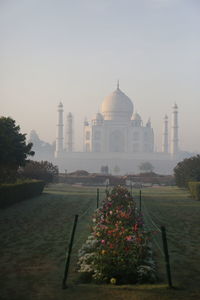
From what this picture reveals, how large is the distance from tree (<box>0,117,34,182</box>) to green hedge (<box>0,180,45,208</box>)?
5.43 feet

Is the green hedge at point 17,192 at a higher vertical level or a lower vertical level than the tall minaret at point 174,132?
lower

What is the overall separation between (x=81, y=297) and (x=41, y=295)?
1.99ft

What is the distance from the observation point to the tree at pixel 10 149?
22875 mm

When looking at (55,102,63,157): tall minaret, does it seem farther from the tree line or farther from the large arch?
the tree line

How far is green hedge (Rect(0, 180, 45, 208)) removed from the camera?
18.0 metres

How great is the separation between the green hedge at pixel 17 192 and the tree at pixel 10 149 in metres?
1.66

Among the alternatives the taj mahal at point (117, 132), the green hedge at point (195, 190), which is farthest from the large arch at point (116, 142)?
the green hedge at point (195, 190)

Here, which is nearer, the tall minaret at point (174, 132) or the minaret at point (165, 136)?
the tall minaret at point (174, 132)

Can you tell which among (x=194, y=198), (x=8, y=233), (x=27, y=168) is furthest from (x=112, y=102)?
(x=8, y=233)

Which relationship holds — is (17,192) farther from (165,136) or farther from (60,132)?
(165,136)

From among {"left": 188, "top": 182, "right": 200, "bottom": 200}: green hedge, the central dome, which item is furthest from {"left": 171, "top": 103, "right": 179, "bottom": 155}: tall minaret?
{"left": 188, "top": 182, "right": 200, "bottom": 200}: green hedge

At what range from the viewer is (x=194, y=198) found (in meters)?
25.9

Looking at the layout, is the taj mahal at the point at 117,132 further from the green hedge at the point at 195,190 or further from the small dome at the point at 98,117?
the green hedge at the point at 195,190

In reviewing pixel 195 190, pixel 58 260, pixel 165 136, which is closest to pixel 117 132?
pixel 165 136
